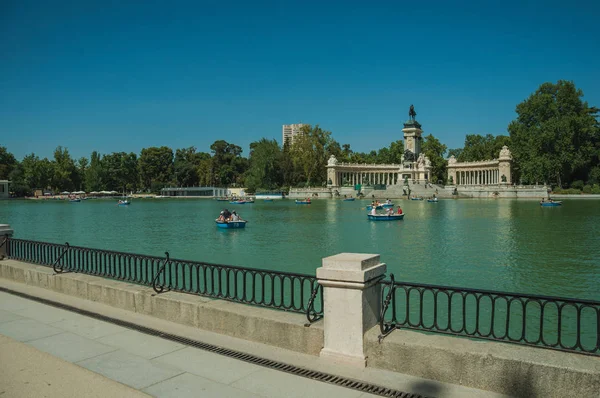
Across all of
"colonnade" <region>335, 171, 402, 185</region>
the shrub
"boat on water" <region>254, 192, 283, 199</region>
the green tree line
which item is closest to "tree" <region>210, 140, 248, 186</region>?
the green tree line

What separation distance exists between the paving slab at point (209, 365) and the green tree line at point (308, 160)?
330ft

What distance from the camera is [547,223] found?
142 ft

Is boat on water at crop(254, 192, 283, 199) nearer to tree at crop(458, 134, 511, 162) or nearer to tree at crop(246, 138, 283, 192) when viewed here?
tree at crop(246, 138, 283, 192)

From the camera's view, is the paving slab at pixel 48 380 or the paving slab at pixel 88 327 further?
the paving slab at pixel 88 327

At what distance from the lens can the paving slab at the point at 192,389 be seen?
580 cm

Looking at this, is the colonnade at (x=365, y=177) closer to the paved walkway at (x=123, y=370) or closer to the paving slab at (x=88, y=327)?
the paving slab at (x=88, y=327)

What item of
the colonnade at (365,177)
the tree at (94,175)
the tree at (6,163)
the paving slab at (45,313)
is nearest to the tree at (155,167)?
the tree at (94,175)

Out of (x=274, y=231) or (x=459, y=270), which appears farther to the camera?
(x=274, y=231)

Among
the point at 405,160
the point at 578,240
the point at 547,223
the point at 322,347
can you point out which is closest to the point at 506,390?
the point at 322,347

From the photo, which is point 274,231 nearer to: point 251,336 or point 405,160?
point 251,336

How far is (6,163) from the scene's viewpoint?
15650 centimetres

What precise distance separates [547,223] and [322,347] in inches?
1659

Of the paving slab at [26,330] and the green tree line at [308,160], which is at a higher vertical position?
the green tree line at [308,160]

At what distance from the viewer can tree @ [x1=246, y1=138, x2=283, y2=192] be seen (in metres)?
133
